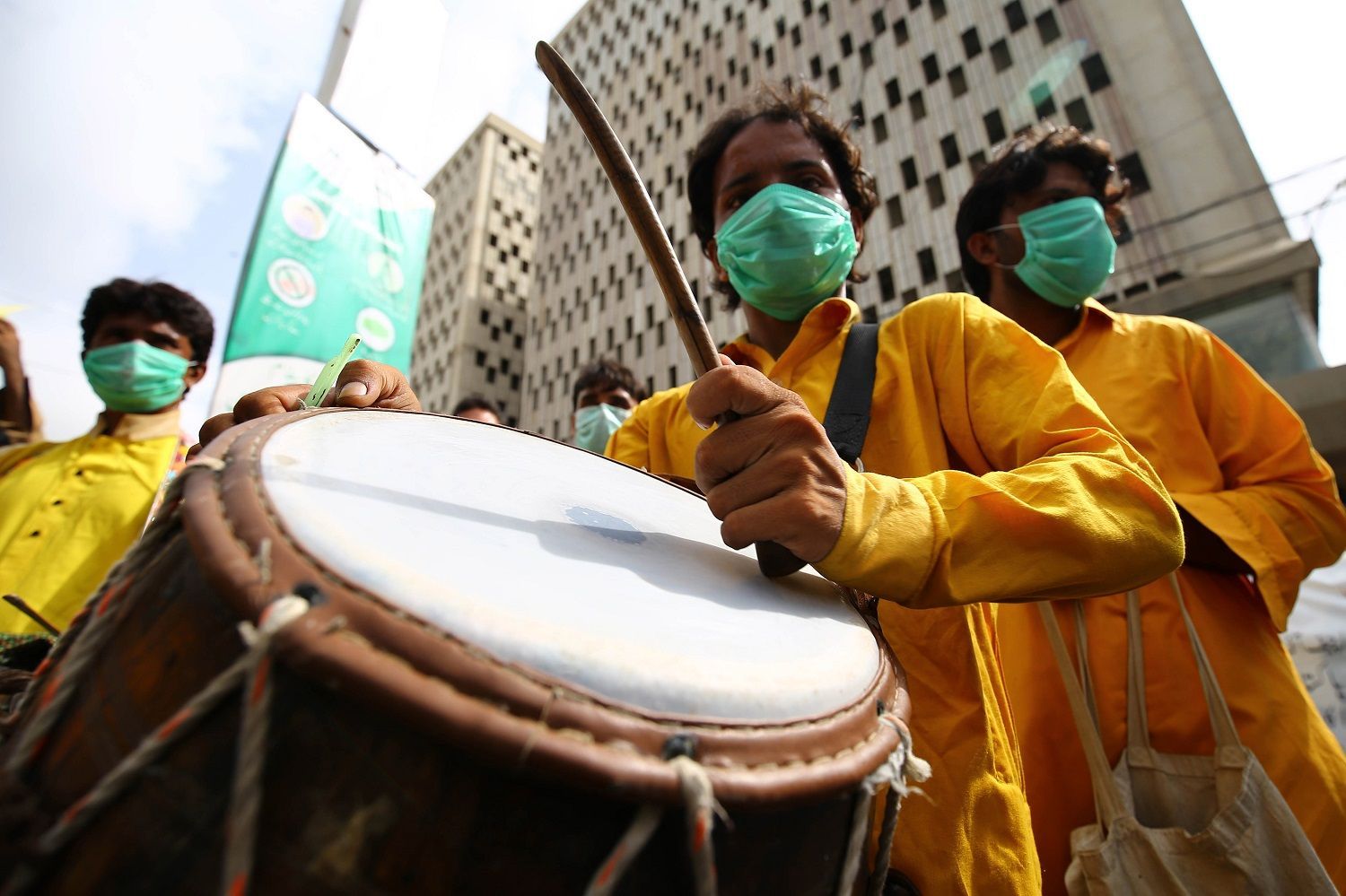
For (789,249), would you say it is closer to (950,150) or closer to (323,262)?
(323,262)

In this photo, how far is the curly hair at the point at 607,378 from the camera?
5086 millimetres

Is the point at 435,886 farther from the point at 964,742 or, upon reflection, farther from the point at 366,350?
the point at 366,350

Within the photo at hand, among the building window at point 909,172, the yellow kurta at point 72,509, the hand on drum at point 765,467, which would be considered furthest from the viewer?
the building window at point 909,172

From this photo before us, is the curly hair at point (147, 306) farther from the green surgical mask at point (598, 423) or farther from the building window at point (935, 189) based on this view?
the building window at point (935, 189)

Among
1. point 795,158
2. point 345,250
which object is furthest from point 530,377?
point 795,158

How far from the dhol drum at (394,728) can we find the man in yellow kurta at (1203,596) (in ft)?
4.10

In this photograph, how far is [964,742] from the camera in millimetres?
933

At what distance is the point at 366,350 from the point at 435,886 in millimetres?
5023

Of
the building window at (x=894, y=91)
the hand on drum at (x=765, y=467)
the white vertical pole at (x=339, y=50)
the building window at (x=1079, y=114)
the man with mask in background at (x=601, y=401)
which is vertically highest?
the building window at (x=894, y=91)

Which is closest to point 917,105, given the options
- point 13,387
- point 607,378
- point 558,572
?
point 607,378

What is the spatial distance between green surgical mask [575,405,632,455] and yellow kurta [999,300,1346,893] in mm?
3354

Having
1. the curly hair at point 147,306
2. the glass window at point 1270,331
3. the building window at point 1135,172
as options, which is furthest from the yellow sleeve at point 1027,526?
the building window at point 1135,172

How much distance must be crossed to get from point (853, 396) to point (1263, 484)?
50.9 inches

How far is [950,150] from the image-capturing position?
16.0 m
